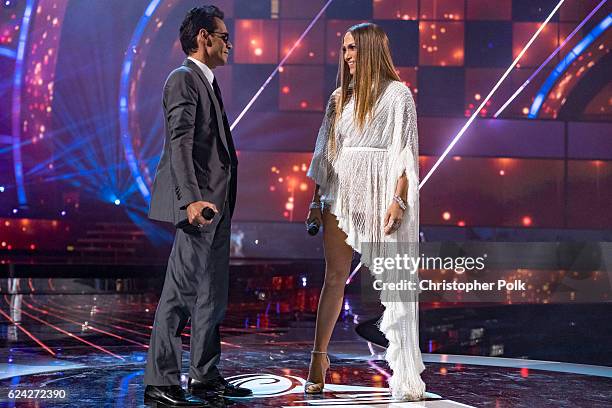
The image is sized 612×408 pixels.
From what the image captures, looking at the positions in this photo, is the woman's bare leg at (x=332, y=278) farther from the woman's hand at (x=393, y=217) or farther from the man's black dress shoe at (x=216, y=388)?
the man's black dress shoe at (x=216, y=388)

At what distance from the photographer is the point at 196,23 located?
2.60 m

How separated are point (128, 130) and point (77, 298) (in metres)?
4.50

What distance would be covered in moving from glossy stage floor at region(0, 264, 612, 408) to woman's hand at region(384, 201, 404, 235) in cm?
51

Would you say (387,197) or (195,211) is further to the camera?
(387,197)

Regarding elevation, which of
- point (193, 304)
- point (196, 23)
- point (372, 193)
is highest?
point (196, 23)

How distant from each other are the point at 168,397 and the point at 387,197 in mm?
896

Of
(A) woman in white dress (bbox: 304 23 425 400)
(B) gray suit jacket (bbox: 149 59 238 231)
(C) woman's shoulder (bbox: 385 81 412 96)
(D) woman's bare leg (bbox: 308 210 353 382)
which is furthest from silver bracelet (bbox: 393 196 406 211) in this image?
(B) gray suit jacket (bbox: 149 59 238 231)

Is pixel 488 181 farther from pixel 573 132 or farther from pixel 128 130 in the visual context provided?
pixel 128 130

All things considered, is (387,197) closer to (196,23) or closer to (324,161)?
(324,161)

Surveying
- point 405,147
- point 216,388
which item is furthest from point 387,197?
point 216,388

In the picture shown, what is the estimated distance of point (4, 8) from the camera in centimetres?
1030

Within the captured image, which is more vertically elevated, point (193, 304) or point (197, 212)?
point (197, 212)

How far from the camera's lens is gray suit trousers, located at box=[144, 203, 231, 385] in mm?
2408

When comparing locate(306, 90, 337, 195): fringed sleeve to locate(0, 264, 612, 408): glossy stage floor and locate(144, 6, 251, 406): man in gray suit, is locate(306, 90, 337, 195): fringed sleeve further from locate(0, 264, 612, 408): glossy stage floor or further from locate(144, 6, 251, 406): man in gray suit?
locate(0, 264, 612, 408): glossy stage floor
